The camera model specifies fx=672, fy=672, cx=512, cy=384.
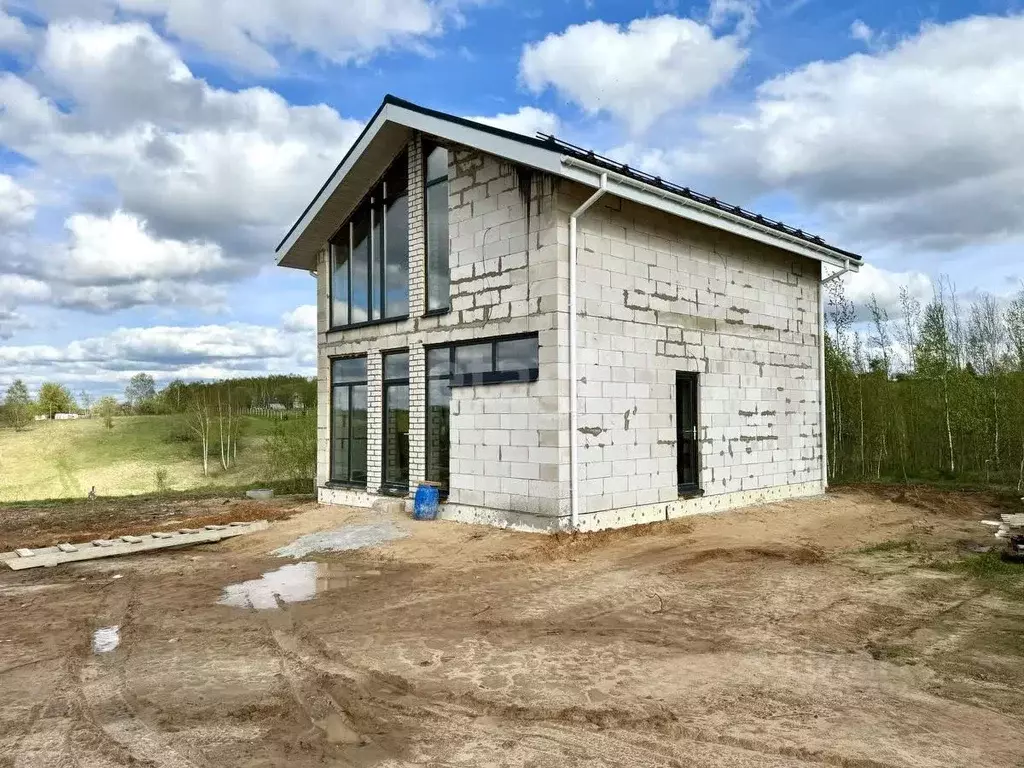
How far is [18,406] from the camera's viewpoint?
138 feet

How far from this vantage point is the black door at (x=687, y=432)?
36.8ft

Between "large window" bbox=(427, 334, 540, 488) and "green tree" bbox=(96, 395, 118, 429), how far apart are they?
118 ft

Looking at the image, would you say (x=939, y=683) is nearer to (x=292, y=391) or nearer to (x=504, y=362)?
(x=504, y=362)

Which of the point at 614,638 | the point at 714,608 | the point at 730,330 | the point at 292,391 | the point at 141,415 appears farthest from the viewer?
the point at 141,415

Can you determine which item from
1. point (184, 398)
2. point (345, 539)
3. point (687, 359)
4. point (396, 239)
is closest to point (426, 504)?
point (345, 539)

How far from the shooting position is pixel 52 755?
3.56m

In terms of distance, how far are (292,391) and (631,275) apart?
23.8m

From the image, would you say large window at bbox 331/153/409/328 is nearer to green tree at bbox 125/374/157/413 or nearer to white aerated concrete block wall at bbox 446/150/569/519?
white aerated concrete block wall at bbox 446/150/569/519

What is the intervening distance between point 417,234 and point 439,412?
10.7 feet

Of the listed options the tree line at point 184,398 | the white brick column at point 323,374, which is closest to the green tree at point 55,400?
the tree line at point 184,398

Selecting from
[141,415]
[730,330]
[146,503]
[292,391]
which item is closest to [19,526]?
[146,503]

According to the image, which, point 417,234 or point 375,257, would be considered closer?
point 417,234

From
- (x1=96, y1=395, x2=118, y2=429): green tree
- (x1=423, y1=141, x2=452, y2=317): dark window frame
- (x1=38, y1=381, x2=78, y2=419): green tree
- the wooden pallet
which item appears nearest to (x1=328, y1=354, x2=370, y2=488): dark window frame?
(x1=423, y1=141, x2=452, y2=317): dark window frame

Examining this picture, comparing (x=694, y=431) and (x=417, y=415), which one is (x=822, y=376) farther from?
(x=417, y=415)
